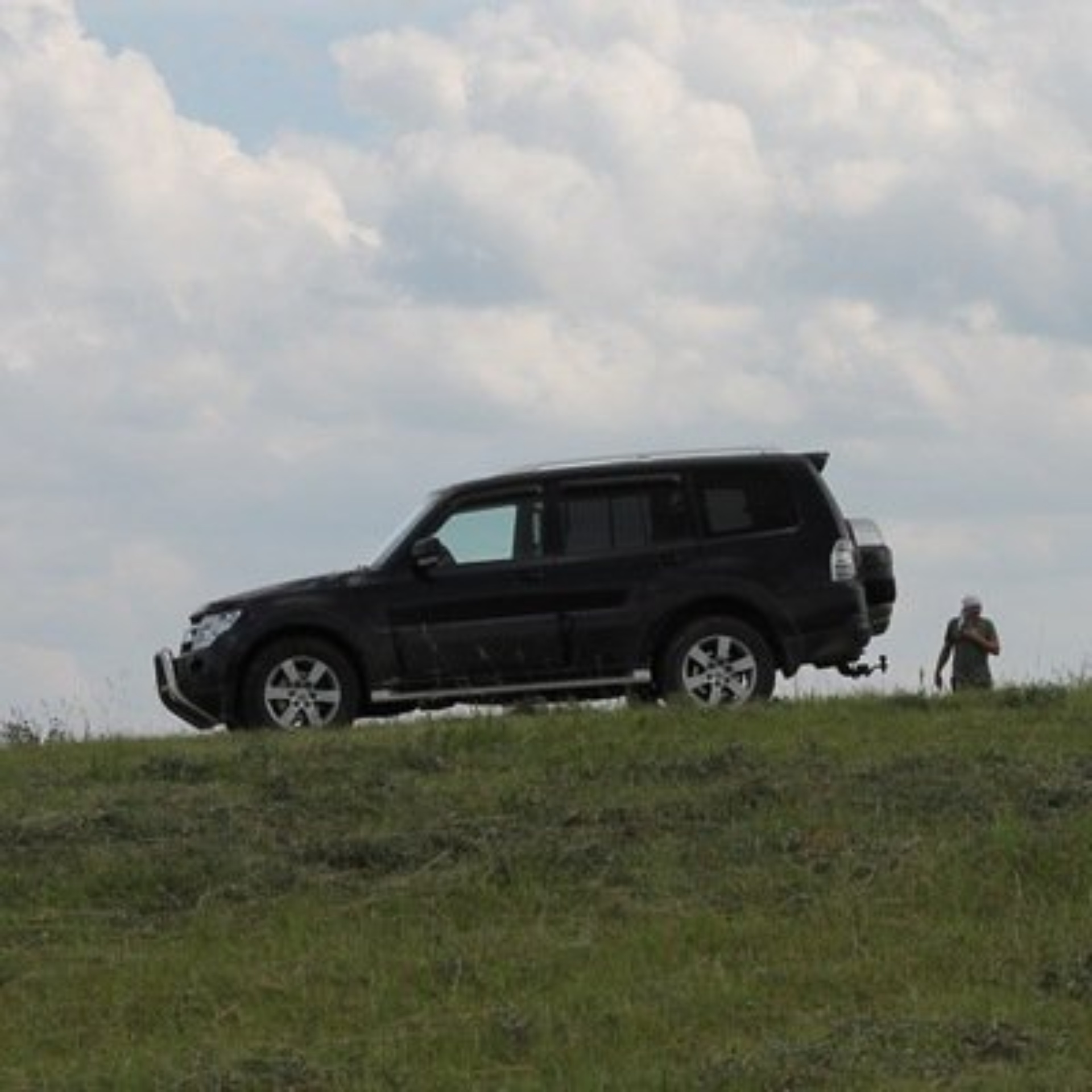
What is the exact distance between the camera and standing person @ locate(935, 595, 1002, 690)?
→ 21.9 metres

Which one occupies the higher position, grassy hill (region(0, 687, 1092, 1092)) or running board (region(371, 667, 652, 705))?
running board (region(371, 667, 652, 705))

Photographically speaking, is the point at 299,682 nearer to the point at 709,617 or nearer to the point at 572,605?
the point at 572,605

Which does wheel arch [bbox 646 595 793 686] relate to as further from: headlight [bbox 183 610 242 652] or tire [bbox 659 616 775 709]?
headlight [bbox 183 610 242 652]

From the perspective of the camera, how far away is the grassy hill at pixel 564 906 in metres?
11.3

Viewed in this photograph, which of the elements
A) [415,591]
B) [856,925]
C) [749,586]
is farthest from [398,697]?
[856,925]

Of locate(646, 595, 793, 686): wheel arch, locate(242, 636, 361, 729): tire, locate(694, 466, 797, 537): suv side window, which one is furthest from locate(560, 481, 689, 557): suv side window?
locate(242, 636, 361, 729): tire

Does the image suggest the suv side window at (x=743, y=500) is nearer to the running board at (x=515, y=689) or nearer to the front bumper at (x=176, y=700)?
the running board at (x=515, y=689)

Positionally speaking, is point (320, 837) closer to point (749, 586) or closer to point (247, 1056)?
point (247, 1056)

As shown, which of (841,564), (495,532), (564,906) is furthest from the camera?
(495,532)

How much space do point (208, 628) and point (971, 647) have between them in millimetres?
5605

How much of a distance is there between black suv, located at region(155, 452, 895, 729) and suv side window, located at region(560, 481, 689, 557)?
0.04 ft

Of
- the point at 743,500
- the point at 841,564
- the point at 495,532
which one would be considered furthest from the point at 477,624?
the point at 841,564

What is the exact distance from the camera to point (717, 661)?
20.3 m

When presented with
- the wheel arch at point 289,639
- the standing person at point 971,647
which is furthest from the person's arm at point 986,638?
the wheel arch at point 289,639
